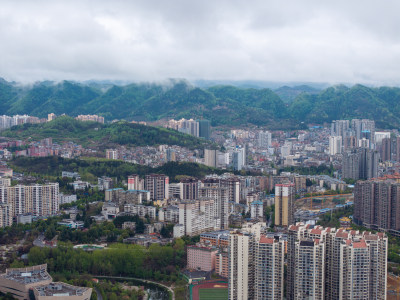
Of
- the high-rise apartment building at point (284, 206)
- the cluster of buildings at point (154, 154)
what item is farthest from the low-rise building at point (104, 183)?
the high-rise apartment building at point (284, 206)

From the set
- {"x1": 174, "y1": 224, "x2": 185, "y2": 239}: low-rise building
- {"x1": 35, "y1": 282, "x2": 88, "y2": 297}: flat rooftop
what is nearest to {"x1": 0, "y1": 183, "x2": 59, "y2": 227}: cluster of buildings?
{"x1": 174, "y1": 224, "x2": 185, "y2": 239}: low-rise building

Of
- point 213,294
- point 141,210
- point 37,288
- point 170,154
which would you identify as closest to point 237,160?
point 170,154

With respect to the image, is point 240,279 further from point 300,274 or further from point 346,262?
point 346,262

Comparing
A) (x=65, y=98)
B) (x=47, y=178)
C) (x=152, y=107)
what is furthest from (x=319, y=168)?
(x=65, y=98)

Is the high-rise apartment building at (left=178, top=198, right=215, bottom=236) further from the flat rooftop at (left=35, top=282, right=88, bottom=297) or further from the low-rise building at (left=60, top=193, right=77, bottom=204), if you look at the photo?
the flat rooftop at (left=35, top=282, right=88, bottom=297)

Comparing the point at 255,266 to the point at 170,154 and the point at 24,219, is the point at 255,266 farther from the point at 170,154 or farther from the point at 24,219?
the point at 170,154

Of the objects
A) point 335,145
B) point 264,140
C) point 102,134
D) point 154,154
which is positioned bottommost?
→ point 154,154

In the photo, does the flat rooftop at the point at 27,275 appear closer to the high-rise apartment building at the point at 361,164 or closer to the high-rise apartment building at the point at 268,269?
the high-rise apartment building at the point at 268,269
